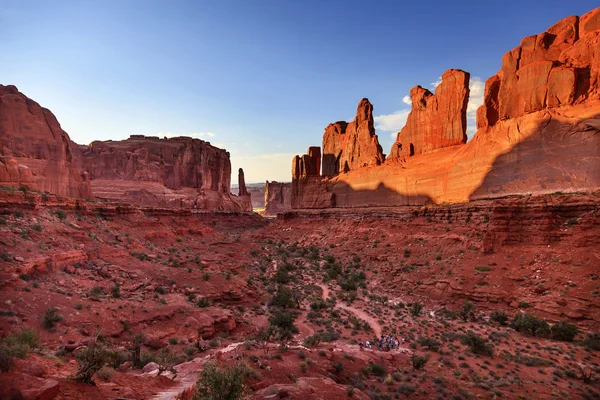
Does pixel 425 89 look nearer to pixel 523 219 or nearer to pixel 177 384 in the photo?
pixel 523 219

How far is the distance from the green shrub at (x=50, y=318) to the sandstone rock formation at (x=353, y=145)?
3850 centimetres

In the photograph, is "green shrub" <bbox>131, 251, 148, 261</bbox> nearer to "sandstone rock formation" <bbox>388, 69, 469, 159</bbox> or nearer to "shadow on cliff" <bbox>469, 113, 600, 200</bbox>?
"shadow on cliff" <bbox>469, 113, 600, 200</bbox>

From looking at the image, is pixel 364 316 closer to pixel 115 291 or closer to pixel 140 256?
pixel 115 291

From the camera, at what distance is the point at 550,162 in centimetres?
2255

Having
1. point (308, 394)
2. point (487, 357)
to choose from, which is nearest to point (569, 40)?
point (487, 357)

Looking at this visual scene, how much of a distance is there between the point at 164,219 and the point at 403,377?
106 ft

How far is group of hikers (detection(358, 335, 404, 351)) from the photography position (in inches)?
553

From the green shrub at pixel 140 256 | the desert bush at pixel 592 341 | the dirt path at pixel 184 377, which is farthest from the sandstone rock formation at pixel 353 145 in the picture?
the dirt path at pixel 184 377

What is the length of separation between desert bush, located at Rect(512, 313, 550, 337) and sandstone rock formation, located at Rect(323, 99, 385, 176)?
29.0 metres

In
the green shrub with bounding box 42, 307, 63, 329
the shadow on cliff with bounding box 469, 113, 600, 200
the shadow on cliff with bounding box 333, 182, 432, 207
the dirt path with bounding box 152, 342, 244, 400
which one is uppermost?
the shadow on cliff with bounding box 469, 113, 600, 200

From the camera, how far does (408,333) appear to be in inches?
634

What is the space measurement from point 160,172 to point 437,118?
50.6 m

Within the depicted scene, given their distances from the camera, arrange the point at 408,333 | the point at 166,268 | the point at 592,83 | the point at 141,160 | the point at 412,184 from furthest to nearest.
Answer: the point at 141,160, the point at 412,184, the point at 592,83, the point at 166,268, the point at 408,333

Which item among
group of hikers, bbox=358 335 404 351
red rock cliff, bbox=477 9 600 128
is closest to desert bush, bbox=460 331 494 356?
group of hikers, bbox=358 335 404 351
